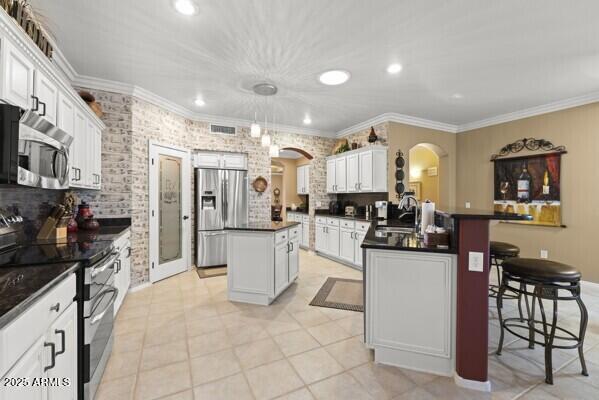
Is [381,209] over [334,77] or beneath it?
beneath

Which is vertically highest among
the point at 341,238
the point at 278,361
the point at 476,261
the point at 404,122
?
the point at 404,122

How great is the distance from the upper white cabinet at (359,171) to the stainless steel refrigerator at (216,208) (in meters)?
1.97

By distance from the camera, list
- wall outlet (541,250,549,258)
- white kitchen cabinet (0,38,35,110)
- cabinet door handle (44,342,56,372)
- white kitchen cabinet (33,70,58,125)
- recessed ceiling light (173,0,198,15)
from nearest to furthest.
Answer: cabinet door handle (44,342,56,372) < white kitchen cabinet (0,38,35,110) < white kitchen cabinet (33,70,58,125) < recessed ceiling light (173,0,198,15) < wall outlet (541,250,549,258)

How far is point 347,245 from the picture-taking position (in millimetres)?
4973

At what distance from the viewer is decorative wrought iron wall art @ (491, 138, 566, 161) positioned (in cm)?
409

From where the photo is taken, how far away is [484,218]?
1748 mm

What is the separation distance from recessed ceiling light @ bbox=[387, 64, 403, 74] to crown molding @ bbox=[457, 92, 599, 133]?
9.31 ft

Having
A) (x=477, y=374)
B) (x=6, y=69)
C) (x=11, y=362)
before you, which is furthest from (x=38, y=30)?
(x=477, y=374)

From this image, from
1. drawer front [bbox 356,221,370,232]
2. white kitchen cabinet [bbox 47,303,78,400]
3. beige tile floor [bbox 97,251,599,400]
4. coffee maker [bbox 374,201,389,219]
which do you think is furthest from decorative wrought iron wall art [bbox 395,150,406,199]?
white kitchen cabinet [bbox 47,303,78,400]

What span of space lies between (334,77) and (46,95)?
279cm

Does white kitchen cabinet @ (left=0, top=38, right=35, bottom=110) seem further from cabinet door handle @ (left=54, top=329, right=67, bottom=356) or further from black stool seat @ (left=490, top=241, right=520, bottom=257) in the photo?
black stool seat @ (left=490, top=241, right=520, bottom=257)

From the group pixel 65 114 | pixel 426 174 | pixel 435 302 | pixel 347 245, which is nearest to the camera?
pixel 435 302

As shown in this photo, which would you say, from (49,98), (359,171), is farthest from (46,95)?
(359,171)

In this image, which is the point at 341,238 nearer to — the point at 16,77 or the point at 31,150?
the point at 31,150
